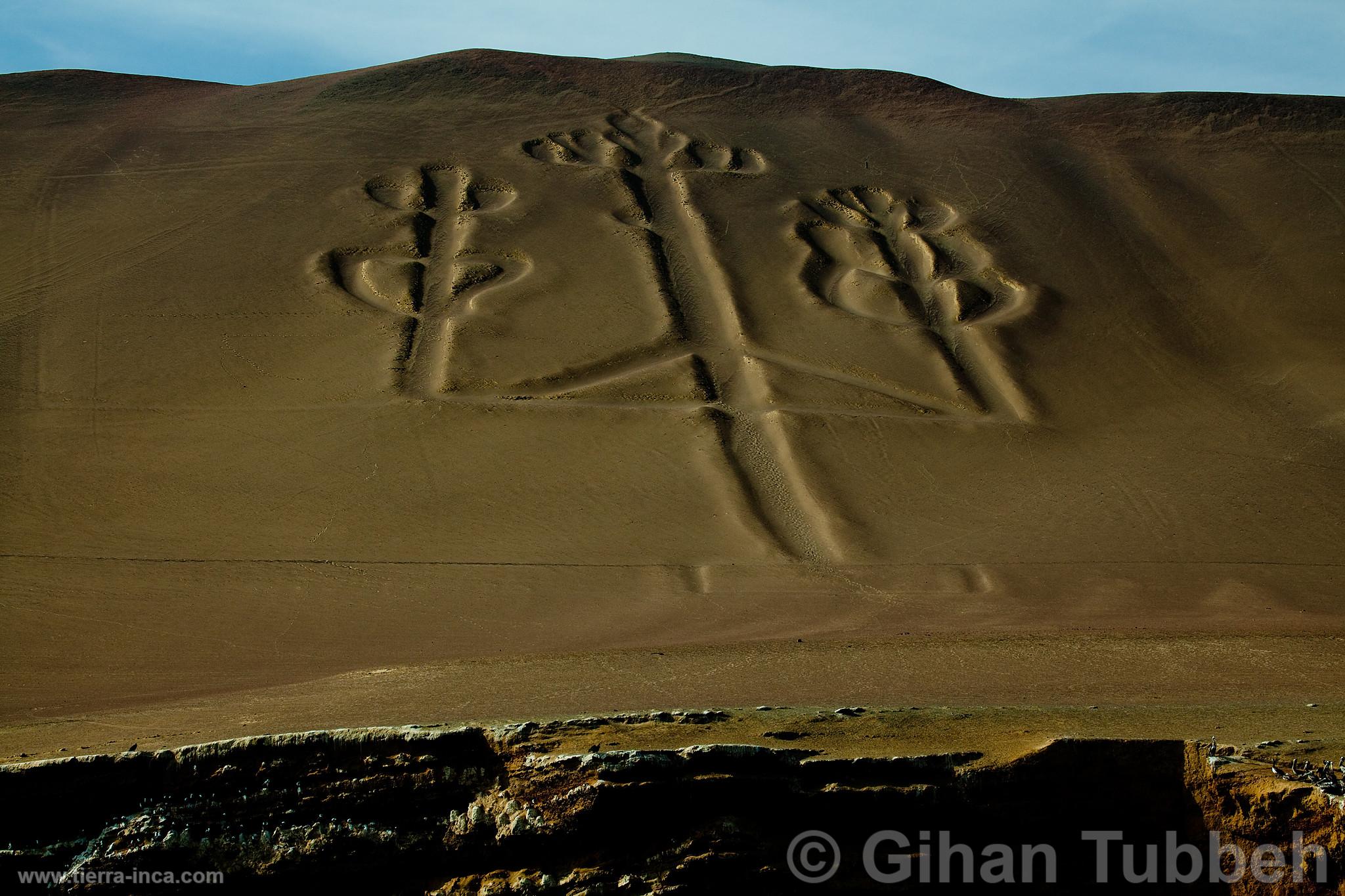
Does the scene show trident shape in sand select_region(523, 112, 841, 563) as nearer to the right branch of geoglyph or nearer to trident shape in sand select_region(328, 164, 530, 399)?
the right branch of geoglyph

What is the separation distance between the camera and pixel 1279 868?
4488 mm

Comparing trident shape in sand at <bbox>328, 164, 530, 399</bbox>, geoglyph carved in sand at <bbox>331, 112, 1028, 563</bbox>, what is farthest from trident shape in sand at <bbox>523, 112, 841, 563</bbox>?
trident shape in sand at <bbox>328, 164, 530, 399</bbox>

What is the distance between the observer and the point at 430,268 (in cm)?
1873

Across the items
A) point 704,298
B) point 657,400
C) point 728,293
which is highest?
point 728,293

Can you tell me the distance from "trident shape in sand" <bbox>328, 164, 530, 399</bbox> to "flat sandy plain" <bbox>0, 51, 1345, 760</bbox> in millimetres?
91

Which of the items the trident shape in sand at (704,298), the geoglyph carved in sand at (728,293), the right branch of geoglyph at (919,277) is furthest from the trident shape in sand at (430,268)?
the right branch of geoglyph at (919,277)

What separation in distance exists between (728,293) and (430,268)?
5.06 metres

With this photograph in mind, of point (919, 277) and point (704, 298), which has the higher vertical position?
point (919, 277)

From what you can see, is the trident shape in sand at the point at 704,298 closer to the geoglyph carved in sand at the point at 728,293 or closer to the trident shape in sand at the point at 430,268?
the geoglyph carved in sand at the point at 728,293

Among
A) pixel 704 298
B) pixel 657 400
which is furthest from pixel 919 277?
pixel 657 400

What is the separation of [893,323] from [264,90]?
16223mm

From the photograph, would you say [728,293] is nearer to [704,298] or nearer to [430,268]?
[704,298]

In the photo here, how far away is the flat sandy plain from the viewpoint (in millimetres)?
8930

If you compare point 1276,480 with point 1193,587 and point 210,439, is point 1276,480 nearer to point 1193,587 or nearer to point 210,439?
point 1193,587
